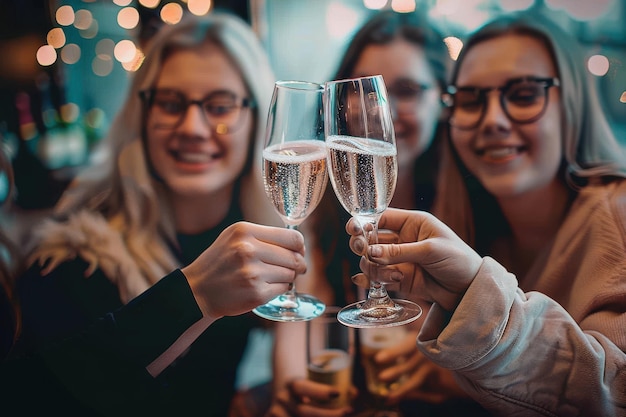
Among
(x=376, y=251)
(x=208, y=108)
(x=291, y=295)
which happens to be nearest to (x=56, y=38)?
(x=208, y=108)

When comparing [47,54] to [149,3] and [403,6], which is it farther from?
[403,6]

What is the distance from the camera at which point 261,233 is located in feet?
3.94

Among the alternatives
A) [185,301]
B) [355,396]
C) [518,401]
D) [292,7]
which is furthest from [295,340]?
[292,7]

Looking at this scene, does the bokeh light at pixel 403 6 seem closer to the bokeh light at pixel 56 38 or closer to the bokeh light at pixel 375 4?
the bokeh light at pixel 375 4

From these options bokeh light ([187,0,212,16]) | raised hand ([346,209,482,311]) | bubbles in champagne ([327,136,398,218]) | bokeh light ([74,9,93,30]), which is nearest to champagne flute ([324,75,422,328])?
bubbles in champagne ([327,136,398,218])

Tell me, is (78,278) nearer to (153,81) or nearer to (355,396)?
(153,81)

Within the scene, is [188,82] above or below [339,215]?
above

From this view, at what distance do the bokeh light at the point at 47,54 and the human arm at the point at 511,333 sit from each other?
0.88 m

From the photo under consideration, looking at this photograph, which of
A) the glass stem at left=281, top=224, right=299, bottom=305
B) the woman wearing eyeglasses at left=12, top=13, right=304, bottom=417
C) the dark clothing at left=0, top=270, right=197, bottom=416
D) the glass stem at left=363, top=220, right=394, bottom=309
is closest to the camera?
the glass stem at left=363, top=220, right=394, bottom=309

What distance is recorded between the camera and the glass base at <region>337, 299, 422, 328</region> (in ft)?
3.59

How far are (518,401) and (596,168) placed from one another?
1.57ft

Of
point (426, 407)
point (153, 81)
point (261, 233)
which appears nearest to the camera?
point (261, 233)

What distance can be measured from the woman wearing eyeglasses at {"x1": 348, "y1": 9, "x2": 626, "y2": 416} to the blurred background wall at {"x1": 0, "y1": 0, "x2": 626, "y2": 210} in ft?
0.92

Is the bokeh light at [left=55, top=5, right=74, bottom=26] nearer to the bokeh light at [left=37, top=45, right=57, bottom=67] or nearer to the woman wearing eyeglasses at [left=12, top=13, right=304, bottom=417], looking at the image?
the bokeh light at [left=37, top=45, right=57, bottom=67]
